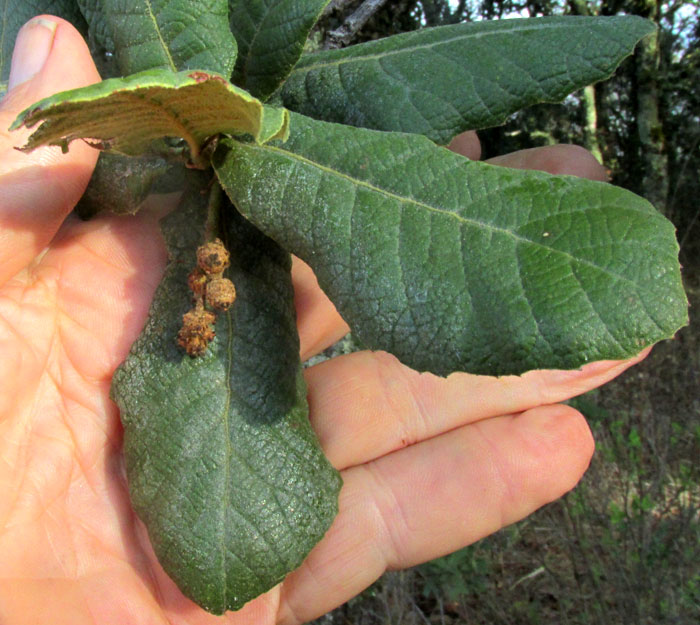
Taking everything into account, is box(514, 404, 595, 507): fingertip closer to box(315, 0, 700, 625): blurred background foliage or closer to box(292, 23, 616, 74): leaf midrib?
box(315, 0, 700, 625): blurred background foliage

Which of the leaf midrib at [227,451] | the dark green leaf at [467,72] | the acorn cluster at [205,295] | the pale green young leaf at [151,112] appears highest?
the pale green young leaf at [151,112]

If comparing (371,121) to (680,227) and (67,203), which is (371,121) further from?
(680,227)

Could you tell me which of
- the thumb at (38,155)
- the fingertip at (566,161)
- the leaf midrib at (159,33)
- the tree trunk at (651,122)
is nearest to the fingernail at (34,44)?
the thumb at (38,155)

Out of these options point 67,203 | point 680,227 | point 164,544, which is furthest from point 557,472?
point 680,227

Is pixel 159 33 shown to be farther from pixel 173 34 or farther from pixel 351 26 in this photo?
pixel 351 26

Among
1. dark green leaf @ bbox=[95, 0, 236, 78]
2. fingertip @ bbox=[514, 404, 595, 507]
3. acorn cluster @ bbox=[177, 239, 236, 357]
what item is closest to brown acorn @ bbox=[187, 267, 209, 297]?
acorn cluster @ bbox=[177, 239, 236, 357]

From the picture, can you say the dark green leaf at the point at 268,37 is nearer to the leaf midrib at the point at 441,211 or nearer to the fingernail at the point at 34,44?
the leaf midrib at the point at 441,211
